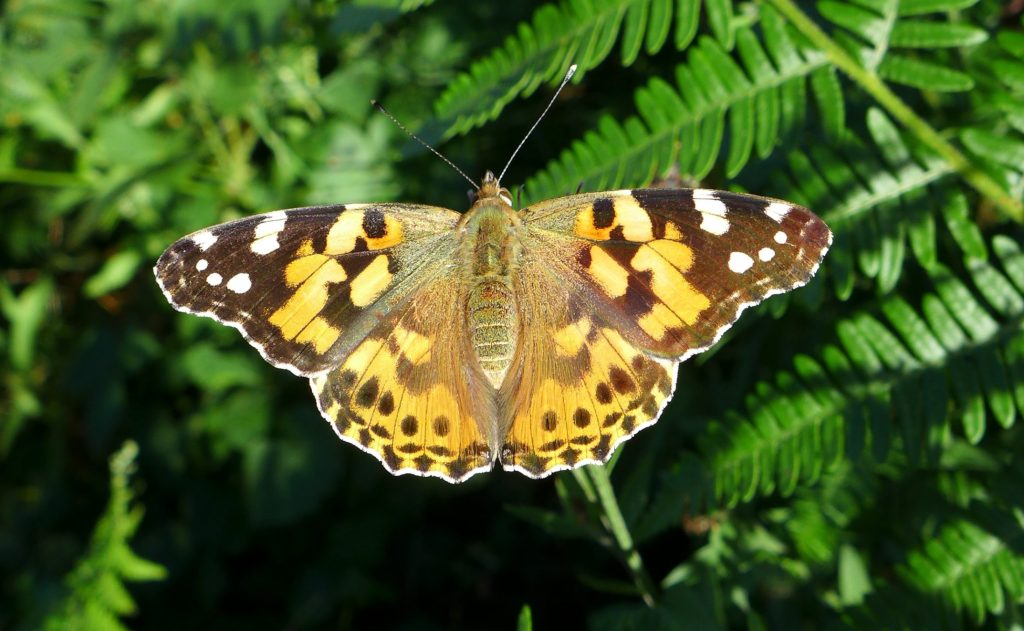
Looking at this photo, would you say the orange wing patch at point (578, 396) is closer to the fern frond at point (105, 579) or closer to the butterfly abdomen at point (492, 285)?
the butterfly abdomen at point (492, 285)

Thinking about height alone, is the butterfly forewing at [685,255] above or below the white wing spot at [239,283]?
below

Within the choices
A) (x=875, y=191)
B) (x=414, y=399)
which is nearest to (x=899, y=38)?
(x=875, y=191)

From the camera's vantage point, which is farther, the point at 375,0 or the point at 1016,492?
the point at 375,0

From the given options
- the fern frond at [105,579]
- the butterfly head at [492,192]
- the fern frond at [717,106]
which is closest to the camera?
the fern frond at [717,106]

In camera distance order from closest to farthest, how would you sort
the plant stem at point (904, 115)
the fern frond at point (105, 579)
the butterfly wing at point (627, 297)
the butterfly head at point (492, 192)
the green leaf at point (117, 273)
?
the butterfly wing at point (627, 297) → the plant stem at point (904, 115) → the butterfly head at point (492, 192) → the fern frond at point (105, 579) → the green leaf at point (117, 273)

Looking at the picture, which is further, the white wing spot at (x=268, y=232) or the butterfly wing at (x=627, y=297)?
the white wing spot at (x=268, y=232)

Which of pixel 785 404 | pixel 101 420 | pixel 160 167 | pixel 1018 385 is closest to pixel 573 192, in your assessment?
pixel 785 404

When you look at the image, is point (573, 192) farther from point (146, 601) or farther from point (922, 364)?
point (146, 601)

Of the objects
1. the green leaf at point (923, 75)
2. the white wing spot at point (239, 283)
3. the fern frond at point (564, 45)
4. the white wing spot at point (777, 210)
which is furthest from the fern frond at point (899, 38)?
the white wing spot at point (239, 283)
